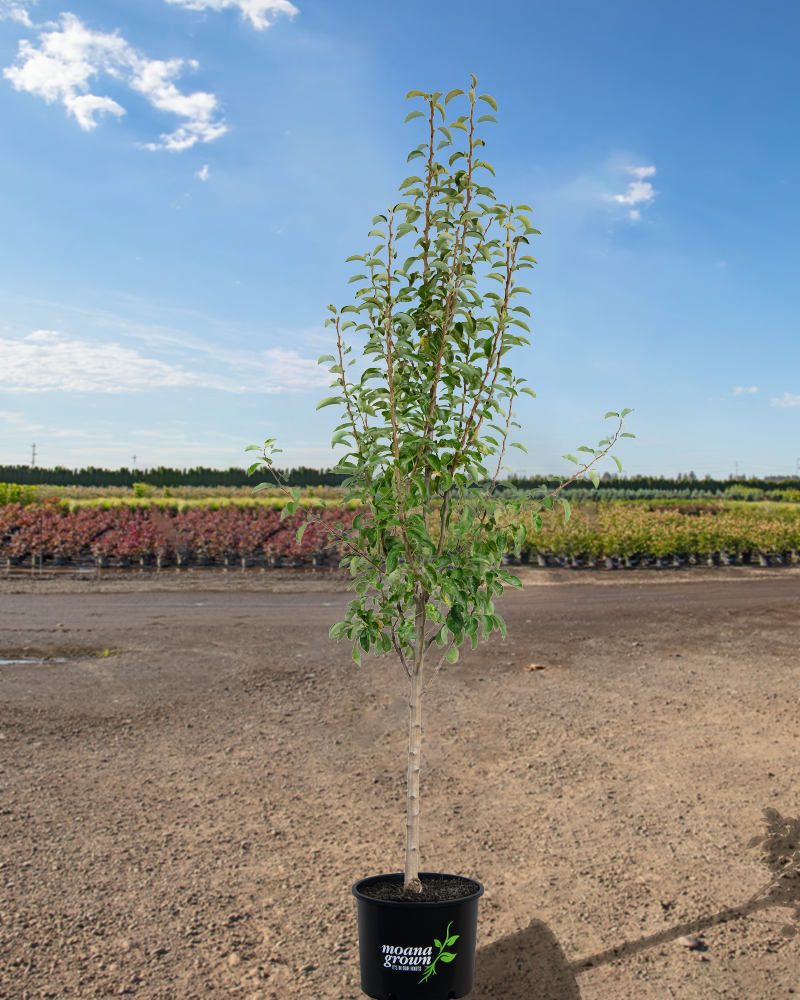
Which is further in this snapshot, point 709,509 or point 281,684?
point 709,509

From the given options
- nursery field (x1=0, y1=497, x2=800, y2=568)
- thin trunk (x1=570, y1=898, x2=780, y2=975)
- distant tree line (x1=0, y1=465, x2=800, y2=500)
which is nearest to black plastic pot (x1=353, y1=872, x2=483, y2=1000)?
thin trunk (x1=570, y1=898, x2=780, y2=975)

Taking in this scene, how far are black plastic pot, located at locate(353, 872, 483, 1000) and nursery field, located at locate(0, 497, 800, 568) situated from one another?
494 inches

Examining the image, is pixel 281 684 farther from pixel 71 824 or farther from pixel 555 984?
pixel 555 984

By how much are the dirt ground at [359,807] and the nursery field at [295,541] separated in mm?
7252

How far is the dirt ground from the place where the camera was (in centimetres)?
311

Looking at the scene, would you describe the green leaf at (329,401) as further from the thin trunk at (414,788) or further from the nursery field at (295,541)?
the nursery field at (295,541)

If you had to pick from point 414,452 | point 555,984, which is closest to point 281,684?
point 555,984

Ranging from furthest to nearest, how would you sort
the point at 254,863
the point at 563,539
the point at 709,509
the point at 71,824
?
the point at 709,509 < the point at 563,539 < the point at 71,824 < the point at 254,863

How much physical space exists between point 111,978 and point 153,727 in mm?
2965

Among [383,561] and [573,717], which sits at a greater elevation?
[383,561]

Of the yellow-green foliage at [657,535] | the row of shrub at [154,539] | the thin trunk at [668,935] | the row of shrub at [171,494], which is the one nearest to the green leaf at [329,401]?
the thin trunk at [668,935]

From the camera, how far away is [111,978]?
299cm

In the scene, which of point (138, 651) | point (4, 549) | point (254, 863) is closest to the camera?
point (254, 863)

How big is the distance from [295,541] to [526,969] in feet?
48.7
